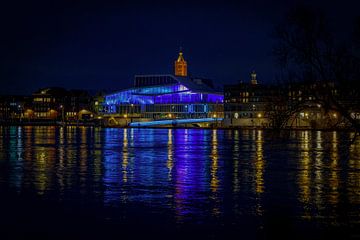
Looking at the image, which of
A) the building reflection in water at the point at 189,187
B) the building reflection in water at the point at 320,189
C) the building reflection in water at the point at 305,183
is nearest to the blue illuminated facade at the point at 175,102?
the building reflection in water at the point at 305,183

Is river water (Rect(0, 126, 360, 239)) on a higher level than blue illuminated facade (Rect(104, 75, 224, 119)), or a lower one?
lower

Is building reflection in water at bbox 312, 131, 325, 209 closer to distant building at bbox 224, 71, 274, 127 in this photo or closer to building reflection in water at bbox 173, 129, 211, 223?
building reflection in water at bbox 173, 129, 211, 223

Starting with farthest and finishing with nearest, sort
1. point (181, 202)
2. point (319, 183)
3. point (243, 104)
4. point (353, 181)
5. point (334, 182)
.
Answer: point (243, 104) → point (353, 181) → point (334, 182) → point (319, 183) → point (181, 202)

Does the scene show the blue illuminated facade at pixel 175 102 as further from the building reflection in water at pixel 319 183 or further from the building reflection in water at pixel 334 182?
the building reflection in water at pixel 319 183

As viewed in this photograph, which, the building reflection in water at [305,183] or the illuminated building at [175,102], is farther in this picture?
the illuminated building at [175,102]

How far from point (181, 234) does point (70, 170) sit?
56.1 ft

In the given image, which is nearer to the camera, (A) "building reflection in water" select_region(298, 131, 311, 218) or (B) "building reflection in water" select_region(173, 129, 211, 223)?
(B) "building reflection in water" select_region(173, 129, 211, 223)

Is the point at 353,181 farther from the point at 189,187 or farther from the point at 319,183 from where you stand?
the point at 189,187

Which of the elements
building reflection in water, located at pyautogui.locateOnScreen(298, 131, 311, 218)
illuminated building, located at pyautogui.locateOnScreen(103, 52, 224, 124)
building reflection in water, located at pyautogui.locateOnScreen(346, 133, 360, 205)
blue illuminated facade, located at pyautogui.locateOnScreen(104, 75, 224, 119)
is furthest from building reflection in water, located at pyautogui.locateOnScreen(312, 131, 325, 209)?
blue illuminated facade, located at pyautogui.locateOnScreen(104, 75, 224, 119)

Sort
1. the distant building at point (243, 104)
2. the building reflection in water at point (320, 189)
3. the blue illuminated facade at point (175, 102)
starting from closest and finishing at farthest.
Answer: the building reflection in water at point (320, 189) → the distant building at point (243, 104) → the blue illuminated facade at point (175, 102)

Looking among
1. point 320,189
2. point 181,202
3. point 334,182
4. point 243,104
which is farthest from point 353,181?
point 243,104

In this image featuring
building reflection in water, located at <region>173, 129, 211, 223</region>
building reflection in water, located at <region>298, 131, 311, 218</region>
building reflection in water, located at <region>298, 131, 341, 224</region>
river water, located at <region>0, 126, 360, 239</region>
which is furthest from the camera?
building reflection in water, located at <region>298, 131, 311, 218</region>

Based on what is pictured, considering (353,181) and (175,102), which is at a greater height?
(175,102)

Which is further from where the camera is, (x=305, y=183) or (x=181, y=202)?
(x=305, y=183)
